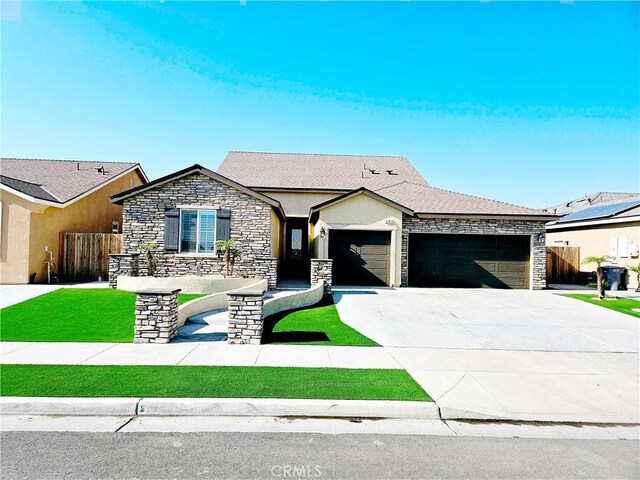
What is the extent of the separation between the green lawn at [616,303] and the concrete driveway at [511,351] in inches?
22.6

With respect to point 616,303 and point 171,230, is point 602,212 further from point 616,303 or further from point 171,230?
point 171,230

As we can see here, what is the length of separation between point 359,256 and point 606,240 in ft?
42.3

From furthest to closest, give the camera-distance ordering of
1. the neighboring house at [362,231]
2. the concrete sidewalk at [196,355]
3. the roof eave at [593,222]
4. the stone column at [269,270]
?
1. the roof eave at [593,222]
2. the neighboring house at [362,231]
3. the stone column at [269,270]
4. the concrete sidewalk at [196,355]

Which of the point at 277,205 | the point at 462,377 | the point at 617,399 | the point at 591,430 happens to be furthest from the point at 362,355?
the point at 277,205

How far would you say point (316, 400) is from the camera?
4.82 metres

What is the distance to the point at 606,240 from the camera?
18.0 m

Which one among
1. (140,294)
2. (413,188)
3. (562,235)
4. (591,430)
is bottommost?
(591,430)

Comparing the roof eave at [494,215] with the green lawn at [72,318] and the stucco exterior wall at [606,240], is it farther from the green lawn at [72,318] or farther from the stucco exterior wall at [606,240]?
the green lawn at [72,318]

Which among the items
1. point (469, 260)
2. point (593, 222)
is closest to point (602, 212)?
point (593, 222)

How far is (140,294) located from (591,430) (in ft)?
25.6

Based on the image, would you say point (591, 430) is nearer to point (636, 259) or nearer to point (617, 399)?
point (617, 399)

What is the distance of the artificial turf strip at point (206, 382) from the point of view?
4.95 m

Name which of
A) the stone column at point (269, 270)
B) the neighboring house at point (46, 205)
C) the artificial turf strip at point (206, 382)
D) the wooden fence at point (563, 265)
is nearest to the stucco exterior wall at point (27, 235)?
the neighboring house at point (46, 205)

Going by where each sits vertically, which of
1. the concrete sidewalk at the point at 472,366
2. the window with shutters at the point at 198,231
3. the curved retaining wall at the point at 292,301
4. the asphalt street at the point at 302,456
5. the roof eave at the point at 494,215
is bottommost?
the asphalt street at the point at 302,456
